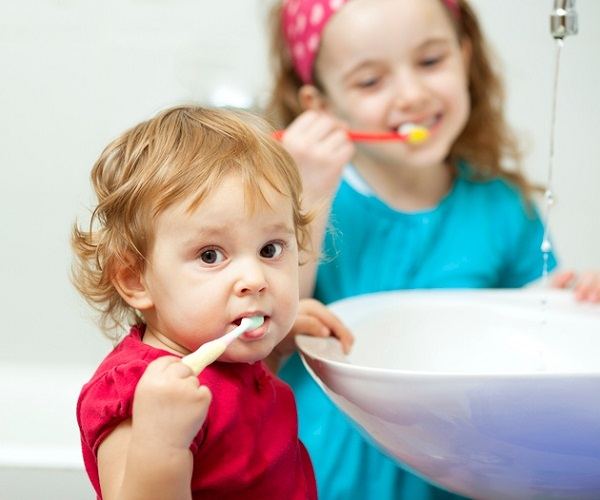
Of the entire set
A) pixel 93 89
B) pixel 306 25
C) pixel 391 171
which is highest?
pixel 306 25

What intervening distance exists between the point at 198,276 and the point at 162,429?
13 centimetres

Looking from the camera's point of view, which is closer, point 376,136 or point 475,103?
point 376,136

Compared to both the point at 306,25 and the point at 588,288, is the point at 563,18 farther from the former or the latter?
the point at 306,25

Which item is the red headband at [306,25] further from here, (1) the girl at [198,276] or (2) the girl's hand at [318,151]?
(1) the girl at [198,276]

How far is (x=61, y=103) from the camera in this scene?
63.7 inches

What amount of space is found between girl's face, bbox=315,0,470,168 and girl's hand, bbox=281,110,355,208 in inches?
3.1

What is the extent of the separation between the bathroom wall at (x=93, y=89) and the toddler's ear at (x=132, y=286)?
0.82 metres

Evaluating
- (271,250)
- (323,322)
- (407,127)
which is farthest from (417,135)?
(271,250)

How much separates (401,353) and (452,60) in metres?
0.46

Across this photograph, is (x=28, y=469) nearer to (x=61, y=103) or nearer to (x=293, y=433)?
(x=293, y=433)

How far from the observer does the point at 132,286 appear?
31.0 inches

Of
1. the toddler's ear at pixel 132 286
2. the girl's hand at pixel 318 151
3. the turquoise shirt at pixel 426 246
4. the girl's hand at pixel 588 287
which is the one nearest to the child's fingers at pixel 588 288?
the girl's hand at pixel 588 287

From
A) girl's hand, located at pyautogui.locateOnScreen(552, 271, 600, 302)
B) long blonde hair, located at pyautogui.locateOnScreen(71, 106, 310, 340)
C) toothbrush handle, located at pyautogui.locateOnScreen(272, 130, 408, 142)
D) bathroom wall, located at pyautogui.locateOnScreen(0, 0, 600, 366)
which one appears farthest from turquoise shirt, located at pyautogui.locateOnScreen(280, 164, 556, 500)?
long blonde hair, located at pyautogui.locateOnScreen(71, 106, 310, 340)

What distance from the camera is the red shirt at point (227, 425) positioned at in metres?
0.72
